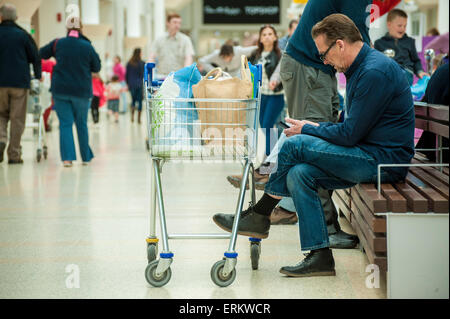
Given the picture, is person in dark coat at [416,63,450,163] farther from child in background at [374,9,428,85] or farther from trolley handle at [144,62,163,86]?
child in background at [374,9,428,85]

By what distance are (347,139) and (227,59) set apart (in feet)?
19.0

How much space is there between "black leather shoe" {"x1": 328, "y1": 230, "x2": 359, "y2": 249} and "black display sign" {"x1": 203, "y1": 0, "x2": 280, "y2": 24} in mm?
39346

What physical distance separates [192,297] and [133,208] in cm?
250

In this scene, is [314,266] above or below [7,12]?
below

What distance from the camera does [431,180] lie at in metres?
3.52

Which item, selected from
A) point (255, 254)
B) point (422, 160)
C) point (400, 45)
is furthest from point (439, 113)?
point (400, 45)

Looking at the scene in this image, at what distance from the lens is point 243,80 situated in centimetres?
351

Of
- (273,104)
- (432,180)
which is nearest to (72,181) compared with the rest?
(273,104)

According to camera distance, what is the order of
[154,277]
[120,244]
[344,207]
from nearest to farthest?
1. [154,277]
2. [120,244]
3. [344,207]

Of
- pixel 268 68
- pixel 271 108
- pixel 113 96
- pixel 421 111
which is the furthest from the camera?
pixel 113 96

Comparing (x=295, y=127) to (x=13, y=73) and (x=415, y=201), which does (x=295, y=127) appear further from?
(x=13, y=73)

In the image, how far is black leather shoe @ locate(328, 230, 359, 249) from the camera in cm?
430
